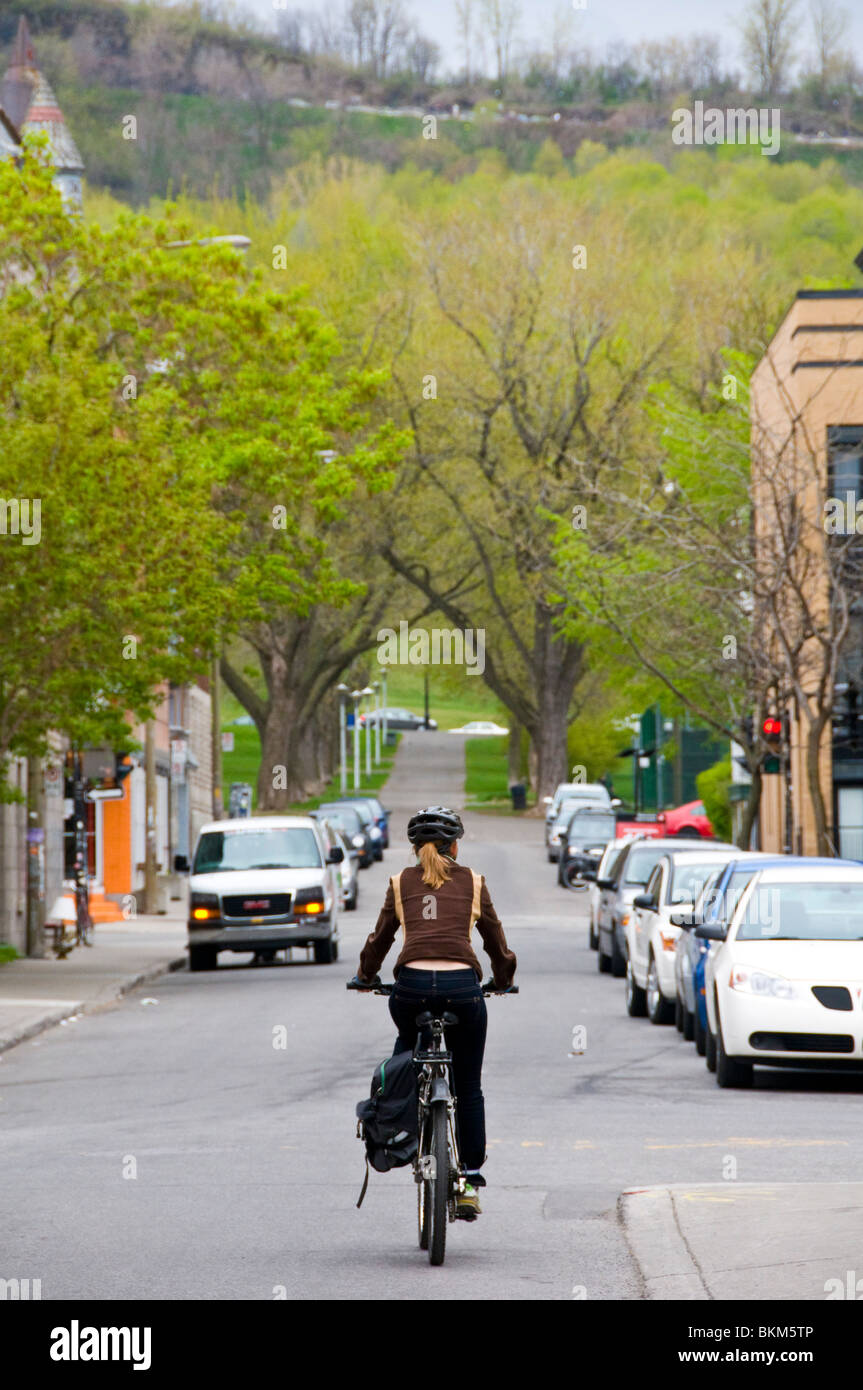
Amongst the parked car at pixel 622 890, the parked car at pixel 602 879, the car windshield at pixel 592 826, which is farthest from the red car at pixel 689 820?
the parked car at pixel 622 890

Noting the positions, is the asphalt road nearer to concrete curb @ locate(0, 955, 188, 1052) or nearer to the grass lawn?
concrete curb @ locate(0, 955, 188, 1052)

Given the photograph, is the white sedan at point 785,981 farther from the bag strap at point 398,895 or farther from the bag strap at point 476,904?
the bag strap at point 398,895

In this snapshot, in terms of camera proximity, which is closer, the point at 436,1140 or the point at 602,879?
the point at 436,1140

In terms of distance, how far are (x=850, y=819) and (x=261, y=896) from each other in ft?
62.6

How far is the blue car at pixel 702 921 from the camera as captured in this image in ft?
55.3

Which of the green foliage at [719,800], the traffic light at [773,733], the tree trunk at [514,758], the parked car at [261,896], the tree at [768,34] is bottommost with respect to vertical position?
the tree trunk at [514,758]

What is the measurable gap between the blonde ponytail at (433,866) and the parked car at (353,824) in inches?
1571

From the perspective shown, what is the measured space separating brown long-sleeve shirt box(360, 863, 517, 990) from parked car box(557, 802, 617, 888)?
130 ft

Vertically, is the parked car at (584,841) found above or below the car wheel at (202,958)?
below

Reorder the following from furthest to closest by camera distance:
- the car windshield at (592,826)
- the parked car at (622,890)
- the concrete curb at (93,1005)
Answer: the car windshield at (592,826), the parked car at (622,890), the concrete curb at (93,1005)

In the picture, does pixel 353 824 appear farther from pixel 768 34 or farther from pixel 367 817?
pixel 768 34

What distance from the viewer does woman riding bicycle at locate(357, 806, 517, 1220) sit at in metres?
8.96

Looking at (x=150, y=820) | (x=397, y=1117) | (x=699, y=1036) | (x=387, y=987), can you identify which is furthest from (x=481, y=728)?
(x=397, y=1117)

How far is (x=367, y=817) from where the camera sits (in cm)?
5762
